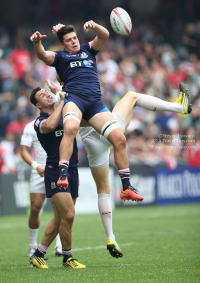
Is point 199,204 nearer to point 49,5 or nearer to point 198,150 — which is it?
point 198,150

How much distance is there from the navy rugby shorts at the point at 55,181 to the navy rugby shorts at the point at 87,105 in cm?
73

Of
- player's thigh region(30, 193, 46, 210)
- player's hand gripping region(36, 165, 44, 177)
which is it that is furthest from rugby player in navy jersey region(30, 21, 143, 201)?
player's thigh region(30, 193, 46, 210)

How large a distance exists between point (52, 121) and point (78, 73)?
0.82 m

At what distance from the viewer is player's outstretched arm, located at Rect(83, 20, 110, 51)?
7160 mm

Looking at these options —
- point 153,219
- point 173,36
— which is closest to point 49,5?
point 173,36

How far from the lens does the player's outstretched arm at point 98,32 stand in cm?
716

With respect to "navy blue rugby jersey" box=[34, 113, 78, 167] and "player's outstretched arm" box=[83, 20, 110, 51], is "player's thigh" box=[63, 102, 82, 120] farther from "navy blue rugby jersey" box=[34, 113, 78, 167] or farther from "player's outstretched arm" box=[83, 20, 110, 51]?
"player's outstretched arm" box=[83, 20, 110, 51]

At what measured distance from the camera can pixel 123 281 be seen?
229 inches

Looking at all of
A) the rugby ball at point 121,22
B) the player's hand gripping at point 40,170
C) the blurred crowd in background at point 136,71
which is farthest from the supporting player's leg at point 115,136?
the blurred crowd in background at point 136,71

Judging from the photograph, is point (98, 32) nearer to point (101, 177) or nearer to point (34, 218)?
point (101, 177)

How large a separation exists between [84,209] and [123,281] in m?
10.5

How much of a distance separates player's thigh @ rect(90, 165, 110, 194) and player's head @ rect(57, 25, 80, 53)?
1613 mm

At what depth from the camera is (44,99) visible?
24.6ft

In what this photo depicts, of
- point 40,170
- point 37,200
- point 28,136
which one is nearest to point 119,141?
point 40,170
